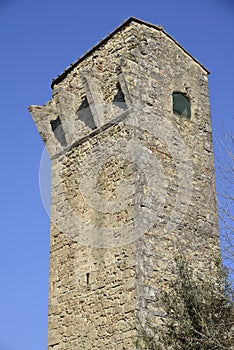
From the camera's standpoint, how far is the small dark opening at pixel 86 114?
1103 cm

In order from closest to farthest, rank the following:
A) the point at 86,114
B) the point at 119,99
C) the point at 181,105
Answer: the point at 119,99 < the point at 86,114 < the point at 181,105

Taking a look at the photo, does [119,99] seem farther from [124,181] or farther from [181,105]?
[124,181]

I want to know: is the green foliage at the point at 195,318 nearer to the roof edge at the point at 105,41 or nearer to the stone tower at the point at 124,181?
the stone tower at the point at 124,181

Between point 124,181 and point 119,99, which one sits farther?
point 119,99

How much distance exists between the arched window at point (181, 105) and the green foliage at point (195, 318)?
12.4 feet

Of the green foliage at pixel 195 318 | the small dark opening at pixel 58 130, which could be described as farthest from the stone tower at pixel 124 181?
the green foliage at pixel 195 318

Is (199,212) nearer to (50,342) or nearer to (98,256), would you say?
(98,256)

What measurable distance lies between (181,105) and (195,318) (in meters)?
4.66

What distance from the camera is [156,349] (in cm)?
787

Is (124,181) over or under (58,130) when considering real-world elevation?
under

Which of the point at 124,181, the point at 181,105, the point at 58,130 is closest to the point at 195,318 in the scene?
the point at 124,181

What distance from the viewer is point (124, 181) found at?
987cm

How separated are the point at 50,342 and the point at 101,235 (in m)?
2.08

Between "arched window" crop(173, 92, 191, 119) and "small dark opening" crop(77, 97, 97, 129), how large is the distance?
60.2 inches
